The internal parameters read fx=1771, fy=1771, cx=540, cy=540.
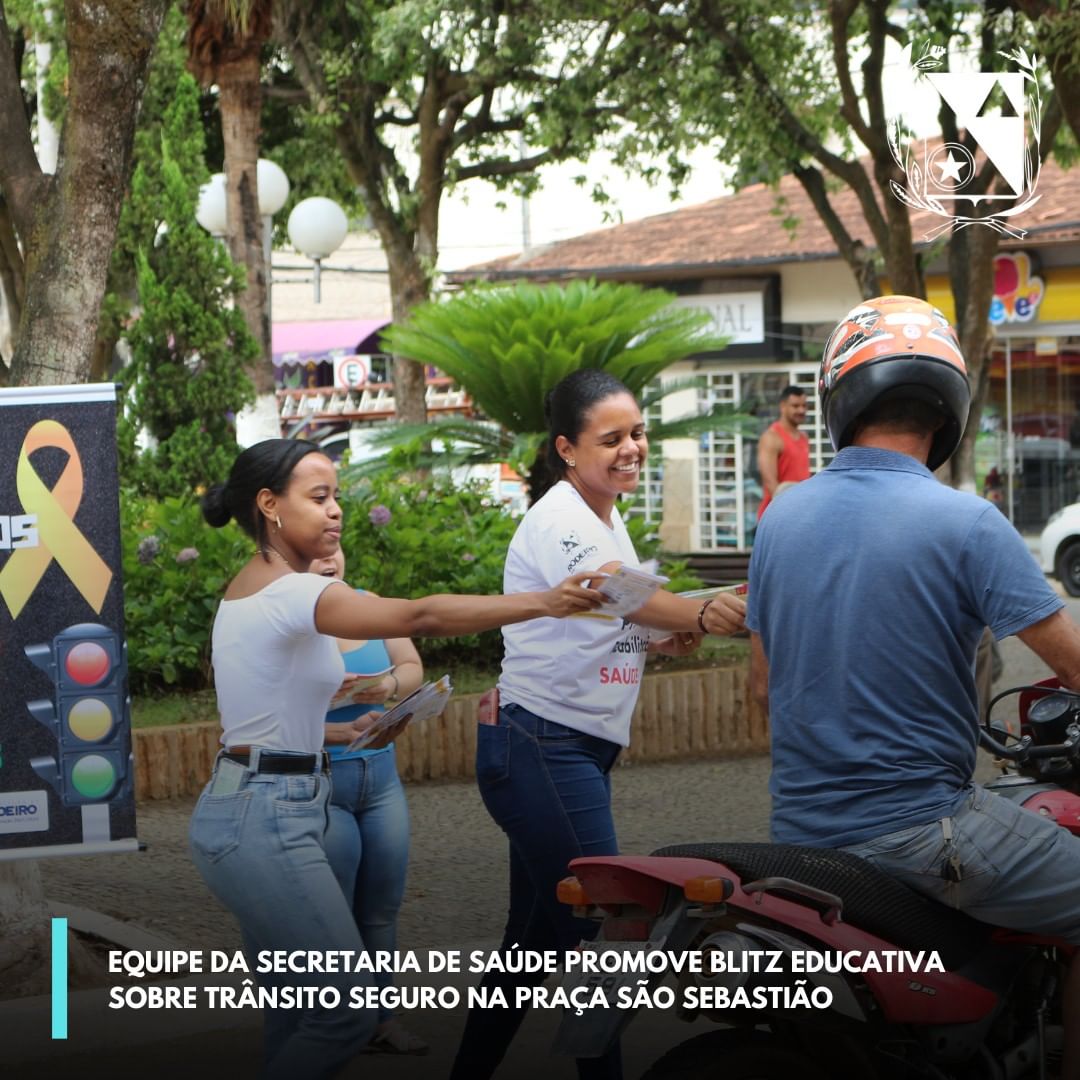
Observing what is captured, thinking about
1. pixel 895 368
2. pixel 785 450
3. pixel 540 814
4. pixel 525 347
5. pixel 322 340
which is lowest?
pixel 540 814

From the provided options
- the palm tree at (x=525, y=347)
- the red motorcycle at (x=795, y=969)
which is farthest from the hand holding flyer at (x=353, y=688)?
the palm tree at (x=525, y=347)

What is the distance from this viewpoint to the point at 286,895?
11.8ft

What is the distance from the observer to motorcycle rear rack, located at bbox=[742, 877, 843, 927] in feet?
10.5

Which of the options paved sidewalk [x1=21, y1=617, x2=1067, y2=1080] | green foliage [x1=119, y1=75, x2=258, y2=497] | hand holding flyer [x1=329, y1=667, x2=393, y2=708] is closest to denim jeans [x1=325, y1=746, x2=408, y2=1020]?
hand holding flyer [x1=329, y1=667, x2=393, y2=708]

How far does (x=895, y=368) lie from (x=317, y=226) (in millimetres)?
13393

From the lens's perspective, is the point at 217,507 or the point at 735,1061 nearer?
the point at 735,1061

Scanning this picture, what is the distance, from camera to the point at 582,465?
4289 mm

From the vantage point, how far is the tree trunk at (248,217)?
15539 mm

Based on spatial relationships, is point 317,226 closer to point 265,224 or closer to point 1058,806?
point 265,224

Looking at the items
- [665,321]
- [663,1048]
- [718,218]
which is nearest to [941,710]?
[663,1048]

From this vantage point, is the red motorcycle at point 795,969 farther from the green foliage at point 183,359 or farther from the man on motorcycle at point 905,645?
the green foliage at point 183,359

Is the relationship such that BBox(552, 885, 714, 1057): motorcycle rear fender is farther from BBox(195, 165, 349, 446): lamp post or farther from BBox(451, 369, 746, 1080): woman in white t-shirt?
BBox(195, 165, 349, 446): lamp post

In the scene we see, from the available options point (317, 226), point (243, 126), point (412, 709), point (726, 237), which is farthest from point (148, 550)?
point (726, 237)

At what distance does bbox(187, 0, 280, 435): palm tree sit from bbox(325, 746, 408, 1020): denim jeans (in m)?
10.8
